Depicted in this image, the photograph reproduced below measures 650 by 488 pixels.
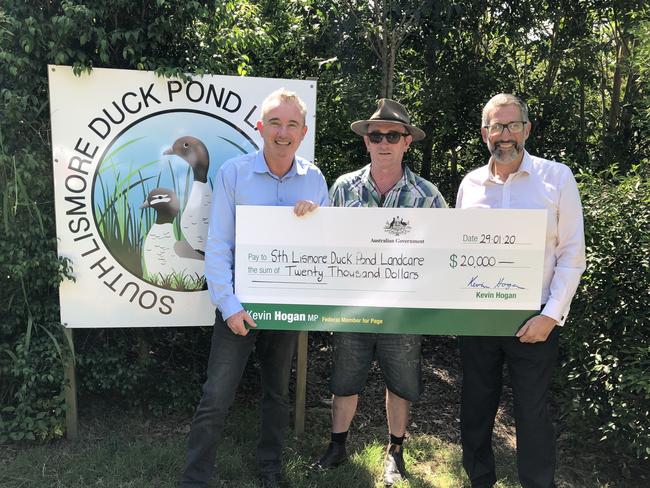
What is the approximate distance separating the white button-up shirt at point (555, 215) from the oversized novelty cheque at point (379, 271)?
0.14 meters

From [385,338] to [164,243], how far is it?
1512mm

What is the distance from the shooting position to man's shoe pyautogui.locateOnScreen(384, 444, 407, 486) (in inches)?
137

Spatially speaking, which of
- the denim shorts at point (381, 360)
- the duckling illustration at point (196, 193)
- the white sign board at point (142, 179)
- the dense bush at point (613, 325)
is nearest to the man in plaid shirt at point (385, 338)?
the denim shorts at point (381, 360)

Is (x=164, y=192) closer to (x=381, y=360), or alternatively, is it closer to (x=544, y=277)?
(x=381, y=360)

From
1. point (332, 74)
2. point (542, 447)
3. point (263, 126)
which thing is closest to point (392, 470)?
point (542, 447)

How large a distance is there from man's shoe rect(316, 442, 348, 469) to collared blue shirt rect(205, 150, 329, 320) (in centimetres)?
130

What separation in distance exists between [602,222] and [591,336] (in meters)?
0.70

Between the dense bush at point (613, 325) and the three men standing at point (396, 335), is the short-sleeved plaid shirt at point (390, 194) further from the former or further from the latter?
the dense bush at point (613, 325)

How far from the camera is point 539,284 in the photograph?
2.89 metres

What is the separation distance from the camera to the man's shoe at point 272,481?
3.31m

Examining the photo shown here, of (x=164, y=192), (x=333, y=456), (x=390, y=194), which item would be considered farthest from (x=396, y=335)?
(x=164, y=192)

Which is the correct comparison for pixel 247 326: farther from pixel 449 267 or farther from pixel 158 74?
pixel 158 74

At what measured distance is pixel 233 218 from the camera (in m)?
2.98
